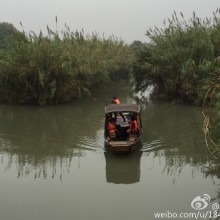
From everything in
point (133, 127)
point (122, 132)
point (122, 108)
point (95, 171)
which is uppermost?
point (122, 108)

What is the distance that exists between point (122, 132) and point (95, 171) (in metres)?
2.09

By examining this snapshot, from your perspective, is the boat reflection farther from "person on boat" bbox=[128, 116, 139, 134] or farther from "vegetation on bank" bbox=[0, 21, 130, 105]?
"vegetation on bank" bbox=[0, 21, 130, 105]

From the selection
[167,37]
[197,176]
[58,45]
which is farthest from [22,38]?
[197,176]

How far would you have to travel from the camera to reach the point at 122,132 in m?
13.9

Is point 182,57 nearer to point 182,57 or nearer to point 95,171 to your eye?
point 182,57

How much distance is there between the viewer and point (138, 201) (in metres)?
10.1

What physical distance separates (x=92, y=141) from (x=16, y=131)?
3.92 m

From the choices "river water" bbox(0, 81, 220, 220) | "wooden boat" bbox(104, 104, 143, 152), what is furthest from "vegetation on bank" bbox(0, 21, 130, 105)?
"wooden boat" bbox(104, 104, 143, 152)

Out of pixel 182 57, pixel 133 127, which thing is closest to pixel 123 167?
pixel 133 127

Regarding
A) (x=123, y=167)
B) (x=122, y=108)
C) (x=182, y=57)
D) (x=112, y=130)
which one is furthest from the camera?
(x=182, y=57)

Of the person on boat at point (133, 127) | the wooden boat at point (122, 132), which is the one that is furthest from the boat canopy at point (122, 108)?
the person on boat at point (133, 127)

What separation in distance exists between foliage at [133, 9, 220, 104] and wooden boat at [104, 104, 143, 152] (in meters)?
6.79

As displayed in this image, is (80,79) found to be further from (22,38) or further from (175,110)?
(175,110)

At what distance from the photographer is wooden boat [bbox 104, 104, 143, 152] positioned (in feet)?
42.3
